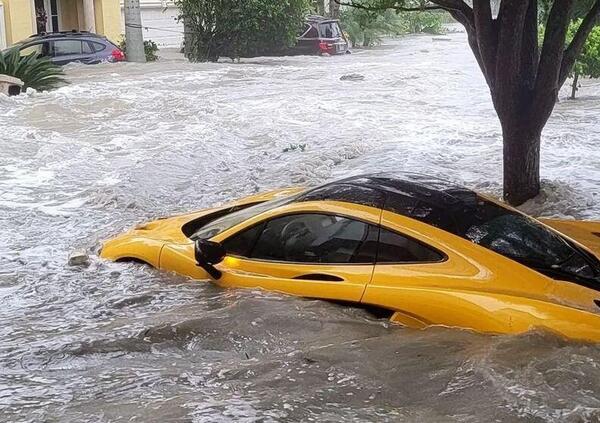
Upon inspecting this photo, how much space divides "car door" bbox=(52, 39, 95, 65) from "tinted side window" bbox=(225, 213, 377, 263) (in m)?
18.7

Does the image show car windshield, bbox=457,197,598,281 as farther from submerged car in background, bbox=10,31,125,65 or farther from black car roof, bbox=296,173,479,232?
submerged car in background, bbox=10,31,125,65

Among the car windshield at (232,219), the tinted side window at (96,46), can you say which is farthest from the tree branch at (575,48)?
the tinted side window at (96,46)

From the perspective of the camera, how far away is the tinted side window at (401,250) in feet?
15.7

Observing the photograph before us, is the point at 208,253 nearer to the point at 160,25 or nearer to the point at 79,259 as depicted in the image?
the point at 79,259

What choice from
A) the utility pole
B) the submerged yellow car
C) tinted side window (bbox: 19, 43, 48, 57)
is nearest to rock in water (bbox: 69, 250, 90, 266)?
the submerged yellow car

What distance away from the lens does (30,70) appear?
18766mm

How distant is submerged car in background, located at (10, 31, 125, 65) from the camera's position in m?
22.6

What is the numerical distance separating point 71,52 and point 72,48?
123 millimetres

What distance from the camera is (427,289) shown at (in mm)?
4621

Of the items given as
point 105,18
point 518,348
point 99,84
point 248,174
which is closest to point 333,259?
point 518,348

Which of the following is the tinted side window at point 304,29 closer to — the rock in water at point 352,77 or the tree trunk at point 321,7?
the rock in water at point 352,77

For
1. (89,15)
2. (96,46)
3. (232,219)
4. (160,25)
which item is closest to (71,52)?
(96,46)

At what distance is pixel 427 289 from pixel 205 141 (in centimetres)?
1046

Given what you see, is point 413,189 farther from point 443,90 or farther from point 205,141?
point 443,90
